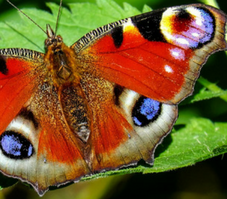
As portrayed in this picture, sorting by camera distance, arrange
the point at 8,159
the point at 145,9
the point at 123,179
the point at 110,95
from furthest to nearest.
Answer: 1. the point at 123,179
2. the point at 145,9
3. the point at 110,95
4. the point at 8,159

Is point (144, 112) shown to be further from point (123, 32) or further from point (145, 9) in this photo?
point (145, 9)

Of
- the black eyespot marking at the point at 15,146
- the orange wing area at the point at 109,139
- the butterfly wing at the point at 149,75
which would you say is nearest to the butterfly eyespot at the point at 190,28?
the butterfly wing at the point at 149,75

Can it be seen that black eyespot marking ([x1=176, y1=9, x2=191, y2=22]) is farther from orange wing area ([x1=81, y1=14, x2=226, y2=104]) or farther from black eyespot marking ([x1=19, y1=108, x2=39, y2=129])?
black eyespot marking ([x1=19, y1=108, x2=39, y2=129])

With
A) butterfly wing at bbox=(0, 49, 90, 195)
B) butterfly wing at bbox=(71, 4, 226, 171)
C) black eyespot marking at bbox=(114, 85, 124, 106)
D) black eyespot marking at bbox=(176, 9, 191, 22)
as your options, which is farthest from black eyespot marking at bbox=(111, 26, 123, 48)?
butterfly wing at bbox=(0, 49, 90, 195)

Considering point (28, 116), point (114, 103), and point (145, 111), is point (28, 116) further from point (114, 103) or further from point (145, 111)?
point (145, 111)

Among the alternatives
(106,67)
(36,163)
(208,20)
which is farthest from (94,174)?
A: (208,20)

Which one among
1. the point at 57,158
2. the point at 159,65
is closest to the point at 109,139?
the point at 57,158
